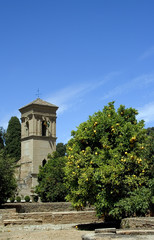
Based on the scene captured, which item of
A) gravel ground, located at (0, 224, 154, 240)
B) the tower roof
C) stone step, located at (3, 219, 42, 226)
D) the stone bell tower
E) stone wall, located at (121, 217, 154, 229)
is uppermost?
the tower roof

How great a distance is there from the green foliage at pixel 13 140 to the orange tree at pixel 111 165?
46.9 m

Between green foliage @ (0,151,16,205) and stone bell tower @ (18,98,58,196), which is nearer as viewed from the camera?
green foliage @ (0,151,16,205)

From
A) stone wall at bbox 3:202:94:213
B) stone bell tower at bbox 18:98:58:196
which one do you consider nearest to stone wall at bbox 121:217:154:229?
stone wall at bbox 3:202:94:213

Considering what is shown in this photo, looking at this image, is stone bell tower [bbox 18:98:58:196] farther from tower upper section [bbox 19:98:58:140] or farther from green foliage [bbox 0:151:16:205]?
green foliage [bbox 0:151:16:205]

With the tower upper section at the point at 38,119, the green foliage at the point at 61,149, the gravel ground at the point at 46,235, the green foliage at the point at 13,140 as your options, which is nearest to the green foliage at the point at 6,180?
the gravel ground at the point at 46,235

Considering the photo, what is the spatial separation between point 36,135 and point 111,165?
35.6 metres

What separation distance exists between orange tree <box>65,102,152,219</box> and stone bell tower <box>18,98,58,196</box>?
1289 inches

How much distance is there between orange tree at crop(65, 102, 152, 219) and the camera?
1338 cm

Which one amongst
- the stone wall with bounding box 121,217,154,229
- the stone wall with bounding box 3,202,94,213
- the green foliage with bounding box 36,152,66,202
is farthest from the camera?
the green foliage with bounding box 36,152,66,202

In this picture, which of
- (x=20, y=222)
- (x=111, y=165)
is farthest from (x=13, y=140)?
(x=111, y=165)

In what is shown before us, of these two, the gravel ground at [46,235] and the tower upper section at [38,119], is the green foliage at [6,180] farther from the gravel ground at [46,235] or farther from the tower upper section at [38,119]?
the tower upper section at [38,119]

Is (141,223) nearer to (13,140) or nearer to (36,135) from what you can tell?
(36,135)

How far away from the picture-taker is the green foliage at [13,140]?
204ft

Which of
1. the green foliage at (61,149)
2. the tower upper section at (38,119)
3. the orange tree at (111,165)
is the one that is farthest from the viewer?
the green foliage at (61,149)
